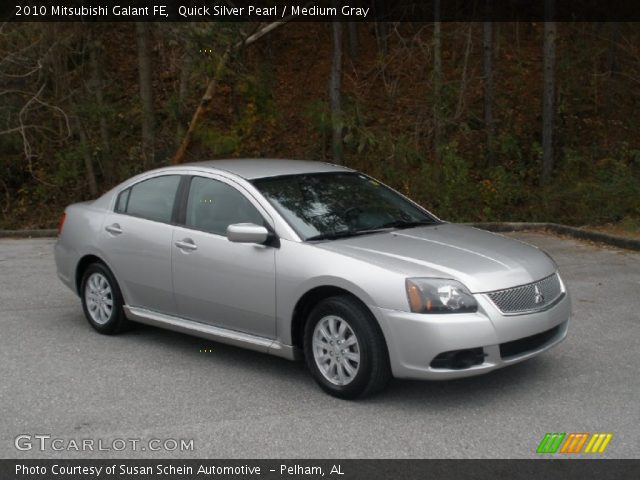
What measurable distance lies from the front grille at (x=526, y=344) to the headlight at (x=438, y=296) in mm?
388

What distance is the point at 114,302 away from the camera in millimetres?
8016

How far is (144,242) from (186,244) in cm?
58

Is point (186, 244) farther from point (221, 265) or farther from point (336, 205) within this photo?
point (336, 205)

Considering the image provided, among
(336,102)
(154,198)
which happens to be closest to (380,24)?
(336,102)

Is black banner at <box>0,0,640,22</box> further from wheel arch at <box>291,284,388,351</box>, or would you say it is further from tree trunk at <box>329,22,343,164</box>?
wheel arch at <box>291,284,388,351</box>

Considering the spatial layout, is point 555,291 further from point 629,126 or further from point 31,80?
point 629,126

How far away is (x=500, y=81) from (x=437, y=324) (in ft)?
63.0

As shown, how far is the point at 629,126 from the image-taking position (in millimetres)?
21938

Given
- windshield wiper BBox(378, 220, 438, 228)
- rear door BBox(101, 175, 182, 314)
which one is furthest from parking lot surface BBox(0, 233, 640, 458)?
windshield wiper BBox(378, 220, 438, 228)

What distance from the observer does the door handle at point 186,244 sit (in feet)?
23.4

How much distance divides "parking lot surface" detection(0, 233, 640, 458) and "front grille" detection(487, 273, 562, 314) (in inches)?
24.2

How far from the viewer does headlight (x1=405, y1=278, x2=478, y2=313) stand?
5.78m

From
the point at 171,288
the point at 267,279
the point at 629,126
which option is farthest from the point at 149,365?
the point at 629,126

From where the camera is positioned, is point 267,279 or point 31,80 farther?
point 31,80
